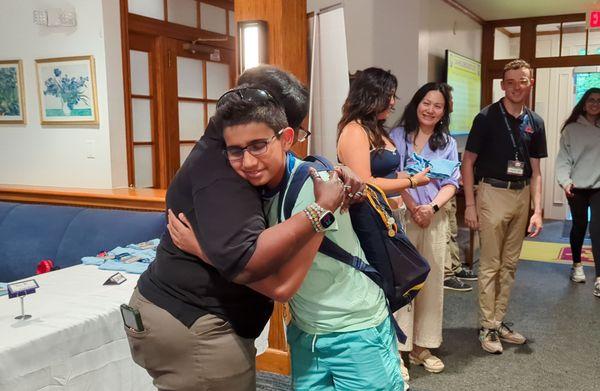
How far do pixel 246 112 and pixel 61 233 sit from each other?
244cm

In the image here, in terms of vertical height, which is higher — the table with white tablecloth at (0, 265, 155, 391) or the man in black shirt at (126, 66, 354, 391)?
the man in black shirt at (126, 66, 354, 391)

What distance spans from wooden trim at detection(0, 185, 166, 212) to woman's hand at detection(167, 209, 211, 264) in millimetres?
1909

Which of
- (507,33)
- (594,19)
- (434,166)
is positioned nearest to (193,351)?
(434,166)

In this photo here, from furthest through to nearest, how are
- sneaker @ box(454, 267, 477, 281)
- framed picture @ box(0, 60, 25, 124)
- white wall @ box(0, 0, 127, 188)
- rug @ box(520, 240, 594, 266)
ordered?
rug @ box(520, 240, 594, 266) < sneaker @ box(454, 267, 477, 281) < framed picture @ box(0, 60, 25, 124) < white wall @ box(0, 0, 127, 188)

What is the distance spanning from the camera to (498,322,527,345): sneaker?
124 inches

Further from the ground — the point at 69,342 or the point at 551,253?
the point at 69,342

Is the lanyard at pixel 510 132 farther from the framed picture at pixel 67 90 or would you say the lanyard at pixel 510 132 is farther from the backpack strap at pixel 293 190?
the framed picture at pixel 67 90

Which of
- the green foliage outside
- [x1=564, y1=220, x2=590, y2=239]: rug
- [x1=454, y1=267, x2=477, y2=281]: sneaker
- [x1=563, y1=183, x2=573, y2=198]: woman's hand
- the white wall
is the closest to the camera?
the white wall

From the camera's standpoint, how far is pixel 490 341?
3041 millimetres

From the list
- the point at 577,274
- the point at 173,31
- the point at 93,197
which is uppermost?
the point at 173,31

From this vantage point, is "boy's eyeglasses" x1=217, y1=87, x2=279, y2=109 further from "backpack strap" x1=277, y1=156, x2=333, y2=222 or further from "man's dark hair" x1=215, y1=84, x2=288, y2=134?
"backpack strap" x1=277, y1=156, x2=333, y2=222

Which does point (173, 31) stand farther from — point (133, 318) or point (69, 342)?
point (133, 318)

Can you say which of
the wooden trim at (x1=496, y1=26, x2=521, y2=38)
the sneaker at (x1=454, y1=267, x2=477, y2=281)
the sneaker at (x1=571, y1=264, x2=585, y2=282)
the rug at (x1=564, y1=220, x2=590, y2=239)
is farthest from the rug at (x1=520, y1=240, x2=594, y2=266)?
the wooden trim at (x1=496, y1=26, x2=521, y2=38)

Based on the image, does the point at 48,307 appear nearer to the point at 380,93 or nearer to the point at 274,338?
the point at 274,338
